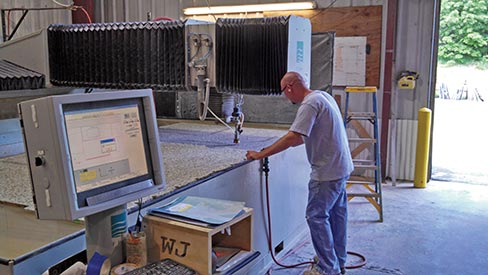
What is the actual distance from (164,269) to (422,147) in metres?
4.31

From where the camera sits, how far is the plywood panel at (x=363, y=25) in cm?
520

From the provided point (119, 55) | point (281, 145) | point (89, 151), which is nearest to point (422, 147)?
point (281, 145)

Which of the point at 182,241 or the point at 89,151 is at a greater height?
the point at 89,151

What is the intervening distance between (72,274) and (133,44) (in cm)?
176

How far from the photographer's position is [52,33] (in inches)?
120

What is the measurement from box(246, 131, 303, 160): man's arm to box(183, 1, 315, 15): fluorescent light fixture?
3.09 meters

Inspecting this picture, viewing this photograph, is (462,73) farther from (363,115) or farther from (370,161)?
(363,115)

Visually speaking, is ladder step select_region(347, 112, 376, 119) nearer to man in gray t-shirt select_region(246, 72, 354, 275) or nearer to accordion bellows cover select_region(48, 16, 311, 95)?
man in gray t-shirt select_region(246, 72, 354, 275)

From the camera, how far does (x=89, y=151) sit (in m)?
1.26

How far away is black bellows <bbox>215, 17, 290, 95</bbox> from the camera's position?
2547 mm

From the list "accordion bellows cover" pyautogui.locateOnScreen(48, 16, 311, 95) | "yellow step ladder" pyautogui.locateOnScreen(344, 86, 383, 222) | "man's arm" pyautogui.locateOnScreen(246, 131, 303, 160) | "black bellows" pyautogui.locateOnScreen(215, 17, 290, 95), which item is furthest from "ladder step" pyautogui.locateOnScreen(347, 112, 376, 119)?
"black bellows" pyautogui.locateOnScreen(215, 17, 290, 95)

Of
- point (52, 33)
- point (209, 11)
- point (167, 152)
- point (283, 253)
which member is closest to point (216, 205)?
point (167, 152)

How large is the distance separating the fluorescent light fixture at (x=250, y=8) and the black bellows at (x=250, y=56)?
2965 millimetres

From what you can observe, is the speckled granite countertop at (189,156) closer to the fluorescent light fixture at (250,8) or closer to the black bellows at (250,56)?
the black bellows at (250,56)
